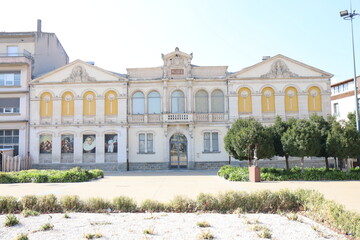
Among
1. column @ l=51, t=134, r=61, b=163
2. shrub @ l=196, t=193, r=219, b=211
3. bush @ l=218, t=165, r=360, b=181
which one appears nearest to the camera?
shrub @ l=196, t=193, r=219, b=211

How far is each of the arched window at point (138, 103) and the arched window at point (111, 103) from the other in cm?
178

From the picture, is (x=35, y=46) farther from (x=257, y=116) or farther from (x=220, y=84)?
(x=257, y=116)

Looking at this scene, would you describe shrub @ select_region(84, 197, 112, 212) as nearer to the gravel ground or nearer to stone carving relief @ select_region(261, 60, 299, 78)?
the gravel ground

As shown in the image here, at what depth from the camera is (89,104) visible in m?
32.4

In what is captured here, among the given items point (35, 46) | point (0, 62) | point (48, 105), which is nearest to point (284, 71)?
point (48, 105)

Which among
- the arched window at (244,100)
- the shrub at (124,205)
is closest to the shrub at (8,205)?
the shrub at (124,205)

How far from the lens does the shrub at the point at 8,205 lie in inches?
440

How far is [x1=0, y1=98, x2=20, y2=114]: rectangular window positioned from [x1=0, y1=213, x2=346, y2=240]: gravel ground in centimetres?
2510

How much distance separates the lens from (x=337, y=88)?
39.8m

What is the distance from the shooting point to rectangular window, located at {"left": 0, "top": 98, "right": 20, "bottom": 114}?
107ft

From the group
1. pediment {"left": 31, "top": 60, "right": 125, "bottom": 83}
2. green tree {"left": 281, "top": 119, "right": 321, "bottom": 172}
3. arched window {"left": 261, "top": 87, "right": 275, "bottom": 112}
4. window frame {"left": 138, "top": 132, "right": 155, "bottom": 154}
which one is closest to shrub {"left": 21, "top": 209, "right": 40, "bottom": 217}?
green tree {"left": 281, "top": 119, "right": 321, "bottom": 172}

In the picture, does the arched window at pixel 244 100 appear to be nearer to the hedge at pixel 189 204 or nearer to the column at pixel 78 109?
the column at pixel 78 109

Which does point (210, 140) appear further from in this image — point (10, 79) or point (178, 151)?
point (10, 79)

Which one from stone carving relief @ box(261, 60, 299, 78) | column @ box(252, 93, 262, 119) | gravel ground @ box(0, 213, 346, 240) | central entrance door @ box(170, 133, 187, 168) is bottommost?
gravel ground @ box(0, 213, 346, 240)
